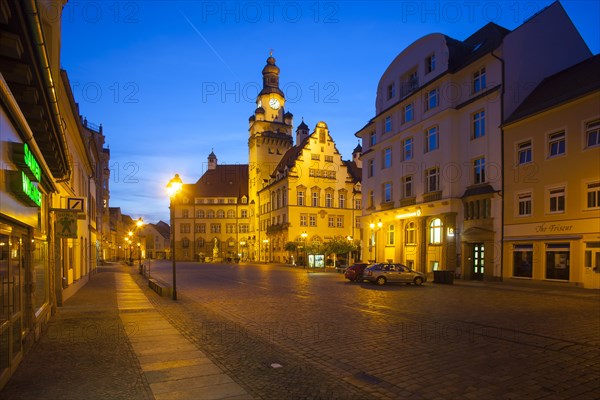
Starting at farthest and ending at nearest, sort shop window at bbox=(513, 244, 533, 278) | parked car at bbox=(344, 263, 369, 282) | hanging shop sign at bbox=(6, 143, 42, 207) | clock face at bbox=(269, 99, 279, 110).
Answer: clock face at bbox=(269, 99, 279, 110), parked car at bbox=(344, 263, 369, 282), shop window at bbox=(513, 244, 533, 278), hanging shop sign at bbox=(6, 143, 42, 207)

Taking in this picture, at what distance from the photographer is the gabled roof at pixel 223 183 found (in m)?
104

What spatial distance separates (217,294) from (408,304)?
929cm

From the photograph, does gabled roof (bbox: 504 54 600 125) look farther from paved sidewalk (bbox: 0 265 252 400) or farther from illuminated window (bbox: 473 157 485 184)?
paved sidewalk (bbox: 0 265 252 400)

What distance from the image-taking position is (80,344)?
9.91 meters

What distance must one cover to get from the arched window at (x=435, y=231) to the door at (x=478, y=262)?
363 cm

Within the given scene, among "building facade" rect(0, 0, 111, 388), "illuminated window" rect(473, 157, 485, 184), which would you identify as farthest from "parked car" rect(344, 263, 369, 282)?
"building facade" rect(0, 0, 111, 388)

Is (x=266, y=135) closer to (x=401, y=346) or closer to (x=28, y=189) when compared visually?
(x=401, y=346)

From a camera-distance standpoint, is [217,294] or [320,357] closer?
[320,357]

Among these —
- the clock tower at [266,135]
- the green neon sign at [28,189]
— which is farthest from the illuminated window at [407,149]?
the clock tower at [266,135]

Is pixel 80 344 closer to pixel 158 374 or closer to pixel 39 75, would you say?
pixel 158 374

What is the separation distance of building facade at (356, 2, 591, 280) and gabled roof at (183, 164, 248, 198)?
64.3 m

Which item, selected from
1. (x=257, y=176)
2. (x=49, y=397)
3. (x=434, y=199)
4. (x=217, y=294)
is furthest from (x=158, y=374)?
(x=257, y=176)

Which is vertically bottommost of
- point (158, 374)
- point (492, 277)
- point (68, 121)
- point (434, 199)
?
point (492, 277)

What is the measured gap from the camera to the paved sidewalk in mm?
6746
